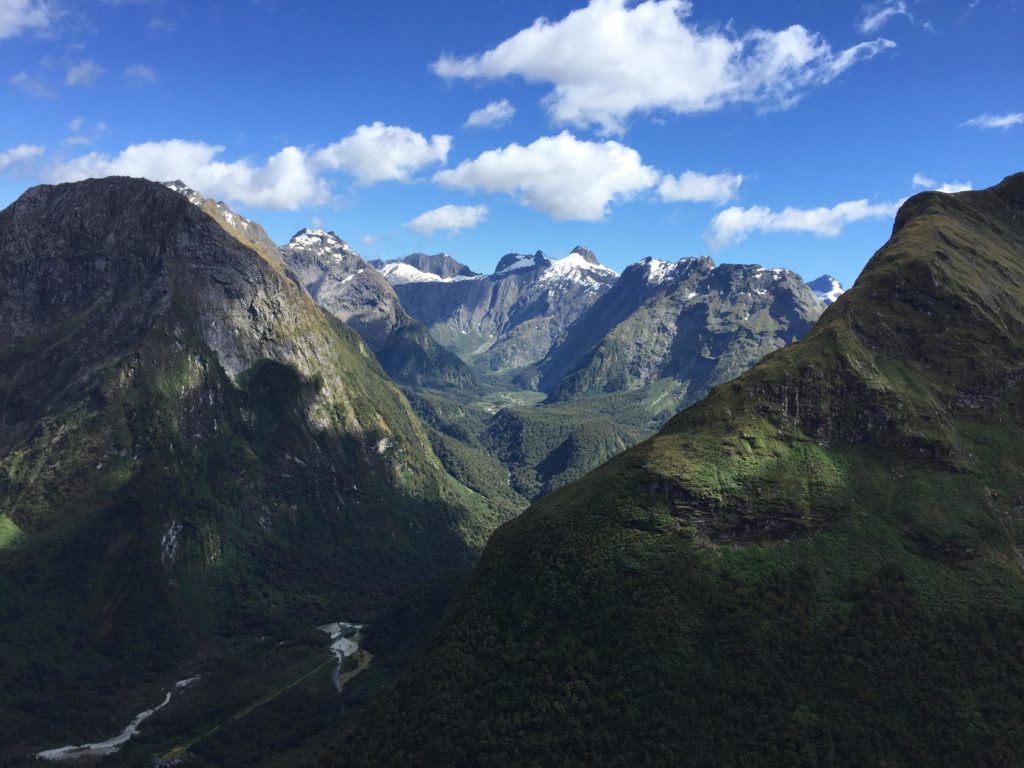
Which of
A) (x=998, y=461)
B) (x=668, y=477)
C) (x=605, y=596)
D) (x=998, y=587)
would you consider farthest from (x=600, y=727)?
(x=998, y=461)

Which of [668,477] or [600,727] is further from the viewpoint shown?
[668,477]

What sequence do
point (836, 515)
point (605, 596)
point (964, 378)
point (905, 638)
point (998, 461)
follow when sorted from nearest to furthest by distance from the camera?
point (905, 638)
point (605, 596)
point (836, 515)
point (998, 461)
point (964, 378)

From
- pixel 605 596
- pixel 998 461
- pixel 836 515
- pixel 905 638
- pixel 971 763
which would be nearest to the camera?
pixel 971 763

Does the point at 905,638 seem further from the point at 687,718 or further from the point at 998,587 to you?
the point at 687,718

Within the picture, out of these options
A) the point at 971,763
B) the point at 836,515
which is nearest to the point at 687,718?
the point at 971,763

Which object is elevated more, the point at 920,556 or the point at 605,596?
the point at 605,596

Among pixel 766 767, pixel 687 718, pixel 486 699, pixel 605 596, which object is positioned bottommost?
pixel 766 767

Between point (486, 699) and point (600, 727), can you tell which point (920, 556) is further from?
point (486, 699)
